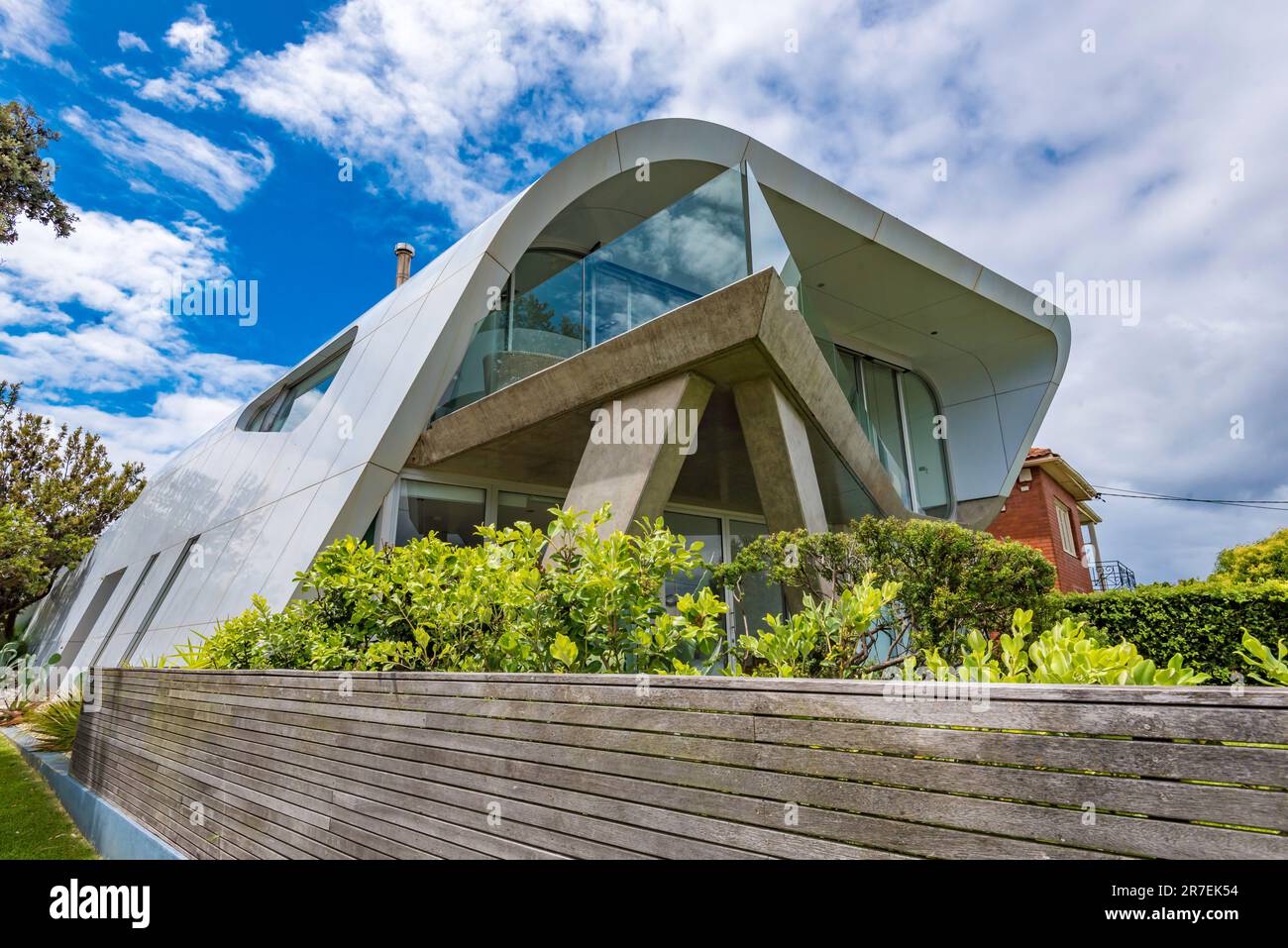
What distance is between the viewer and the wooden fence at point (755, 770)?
4.44ft

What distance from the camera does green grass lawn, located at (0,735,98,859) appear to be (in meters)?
5.91

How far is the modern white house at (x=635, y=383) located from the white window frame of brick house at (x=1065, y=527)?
7611 mm

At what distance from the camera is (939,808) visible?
164 centimetres

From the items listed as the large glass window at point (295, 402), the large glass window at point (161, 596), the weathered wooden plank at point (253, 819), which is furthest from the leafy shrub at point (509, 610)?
the large glass window at point (161, 596)

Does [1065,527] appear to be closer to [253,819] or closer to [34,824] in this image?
[253,819]

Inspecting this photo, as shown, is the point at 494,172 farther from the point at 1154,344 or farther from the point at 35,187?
the point at 1154,344

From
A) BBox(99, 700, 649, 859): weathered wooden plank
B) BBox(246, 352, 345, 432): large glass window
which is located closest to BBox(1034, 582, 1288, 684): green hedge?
BBox(99, 700, 649, 859): weathered wooden plank

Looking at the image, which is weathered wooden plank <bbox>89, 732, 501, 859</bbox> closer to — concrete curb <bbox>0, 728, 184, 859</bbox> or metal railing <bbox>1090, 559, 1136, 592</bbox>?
concrete curb <bbox>0, 728, 184, 859</bbox>

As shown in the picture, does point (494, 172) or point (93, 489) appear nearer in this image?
point (494, 172)

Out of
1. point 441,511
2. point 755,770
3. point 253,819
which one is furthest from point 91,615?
point 755,770

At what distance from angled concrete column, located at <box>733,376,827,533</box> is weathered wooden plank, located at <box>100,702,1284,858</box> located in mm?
5431
